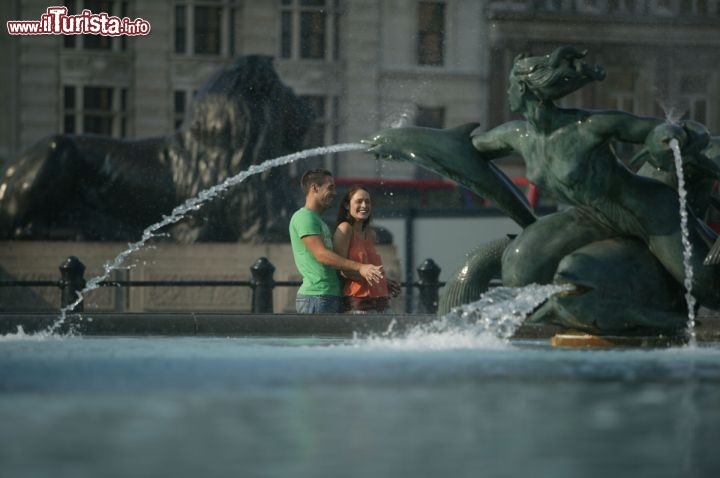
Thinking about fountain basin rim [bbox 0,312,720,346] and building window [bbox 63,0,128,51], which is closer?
fountain basin rim [bbox 0,312,720,346]

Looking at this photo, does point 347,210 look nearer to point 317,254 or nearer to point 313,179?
point 313,179

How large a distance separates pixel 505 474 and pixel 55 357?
3472 millimetres

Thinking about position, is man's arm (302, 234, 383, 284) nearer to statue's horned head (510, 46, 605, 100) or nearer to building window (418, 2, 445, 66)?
statue's horned head (510, 46, 605, 100)

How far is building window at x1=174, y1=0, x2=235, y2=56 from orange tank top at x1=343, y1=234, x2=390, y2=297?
36.3 m

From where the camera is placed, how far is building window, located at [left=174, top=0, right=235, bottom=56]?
45.9m

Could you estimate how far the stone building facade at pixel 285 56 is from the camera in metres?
45.4

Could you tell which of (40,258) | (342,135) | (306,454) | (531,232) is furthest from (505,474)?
(342,135)

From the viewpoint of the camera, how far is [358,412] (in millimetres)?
5598

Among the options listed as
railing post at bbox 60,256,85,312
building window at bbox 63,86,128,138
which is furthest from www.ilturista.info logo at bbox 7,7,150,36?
railing post at bbox 60,256,85,312

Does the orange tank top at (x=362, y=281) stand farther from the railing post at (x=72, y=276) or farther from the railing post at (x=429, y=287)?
the railing post at (x=72, y=276)

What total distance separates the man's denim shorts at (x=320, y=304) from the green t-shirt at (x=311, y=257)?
2cm

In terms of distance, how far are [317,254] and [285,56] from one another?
36933 mm

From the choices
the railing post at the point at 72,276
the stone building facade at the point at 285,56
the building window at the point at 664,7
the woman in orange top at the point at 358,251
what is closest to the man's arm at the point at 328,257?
the woman in orange top at the point at 358,251

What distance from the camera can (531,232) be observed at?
8.53 meters
